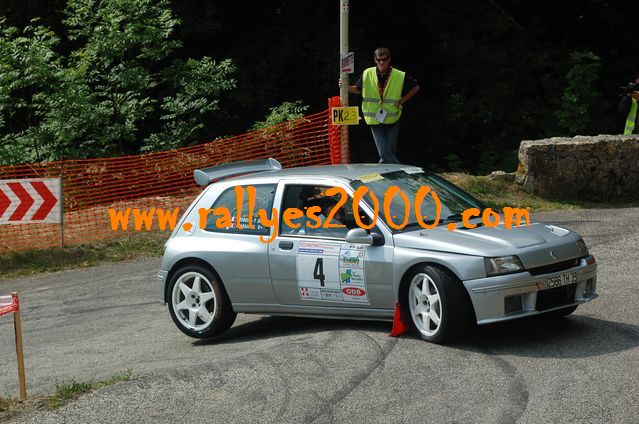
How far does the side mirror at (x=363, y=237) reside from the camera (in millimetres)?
9078

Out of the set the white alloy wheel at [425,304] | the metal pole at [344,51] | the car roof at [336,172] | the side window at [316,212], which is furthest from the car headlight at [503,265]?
the metal pole at [344,51]

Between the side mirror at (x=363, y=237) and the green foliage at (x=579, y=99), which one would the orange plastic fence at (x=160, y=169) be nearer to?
the green foliage at (x=579, y=99)

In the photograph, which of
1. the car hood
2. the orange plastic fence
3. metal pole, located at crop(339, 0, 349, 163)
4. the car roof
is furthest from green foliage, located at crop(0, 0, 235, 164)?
the car hood

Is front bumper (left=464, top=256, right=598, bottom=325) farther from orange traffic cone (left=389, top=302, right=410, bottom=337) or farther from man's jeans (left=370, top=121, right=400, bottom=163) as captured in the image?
man's jeans (left=370, top=121, right=400, bottom=163)

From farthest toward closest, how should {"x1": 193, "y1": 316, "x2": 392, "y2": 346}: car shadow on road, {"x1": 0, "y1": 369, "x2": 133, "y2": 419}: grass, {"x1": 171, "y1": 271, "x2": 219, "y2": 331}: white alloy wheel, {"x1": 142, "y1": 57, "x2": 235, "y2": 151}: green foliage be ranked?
1. {"x1": 142, "y1": 57, "x2": 235, "y2": 151}: green foliage
2. {"x1": 171, "y1": 271, "x2": 219, "y2": 331}: white alloy wheel
3. {"x1": 193, "y1": 316, "x2": 392, "y2": 346}: car shadow on road
4. {"x1": 0, "y1": 369, "x2": 133, "y2": 419}: grass

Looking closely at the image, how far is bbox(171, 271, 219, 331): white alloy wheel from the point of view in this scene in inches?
403

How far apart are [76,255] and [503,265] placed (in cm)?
898

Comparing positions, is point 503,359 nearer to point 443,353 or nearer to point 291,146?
point 443,353

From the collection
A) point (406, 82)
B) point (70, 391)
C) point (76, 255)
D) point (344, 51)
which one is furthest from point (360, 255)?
point (76, 255)

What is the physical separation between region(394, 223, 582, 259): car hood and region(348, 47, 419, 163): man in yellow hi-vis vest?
6.43 metres

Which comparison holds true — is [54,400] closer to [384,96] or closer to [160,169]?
[384,96]

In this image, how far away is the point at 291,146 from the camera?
1889 centimetres

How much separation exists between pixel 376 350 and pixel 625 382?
79.7 inches

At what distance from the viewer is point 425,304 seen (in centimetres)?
881
